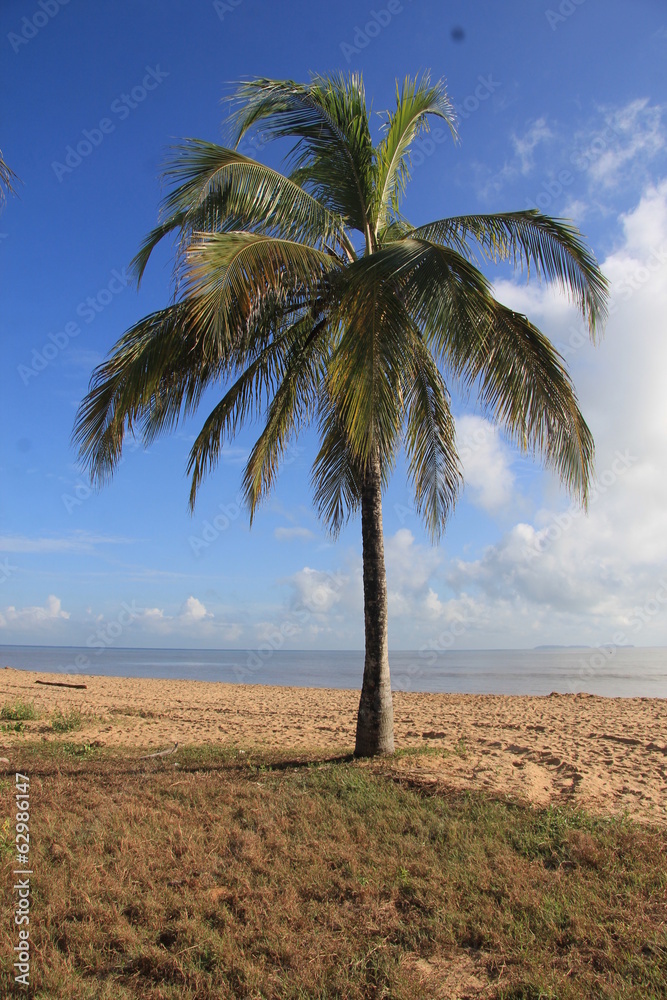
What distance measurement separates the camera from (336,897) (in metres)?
4.20

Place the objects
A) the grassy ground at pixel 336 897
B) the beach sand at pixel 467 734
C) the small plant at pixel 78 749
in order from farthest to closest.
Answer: the small plant at pixel 78 749 → the beach sand at pixel 467 734 → the grassy ground at pixel 336 897

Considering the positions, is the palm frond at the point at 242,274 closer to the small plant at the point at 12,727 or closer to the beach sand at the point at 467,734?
the beach sand at the point at 467,734

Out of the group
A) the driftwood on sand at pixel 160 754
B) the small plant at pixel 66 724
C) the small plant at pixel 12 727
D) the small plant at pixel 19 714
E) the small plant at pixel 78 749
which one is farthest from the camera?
the small plant at pixel 19 714

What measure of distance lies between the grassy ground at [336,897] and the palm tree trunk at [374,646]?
4.11 ft

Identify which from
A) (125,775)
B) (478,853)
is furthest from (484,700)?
(478,853)

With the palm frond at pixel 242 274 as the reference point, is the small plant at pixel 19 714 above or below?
below

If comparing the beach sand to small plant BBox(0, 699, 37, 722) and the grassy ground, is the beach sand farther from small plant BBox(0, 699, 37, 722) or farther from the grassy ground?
the grassy ground

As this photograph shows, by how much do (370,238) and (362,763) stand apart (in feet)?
21.6

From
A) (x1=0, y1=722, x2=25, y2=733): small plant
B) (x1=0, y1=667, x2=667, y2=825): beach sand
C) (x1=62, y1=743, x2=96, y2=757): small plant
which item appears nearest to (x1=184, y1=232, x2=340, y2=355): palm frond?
(x1=0, y1=667, x2=667, y2=825): beach sand

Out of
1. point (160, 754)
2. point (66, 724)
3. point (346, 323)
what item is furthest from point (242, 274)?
point (66, 724)

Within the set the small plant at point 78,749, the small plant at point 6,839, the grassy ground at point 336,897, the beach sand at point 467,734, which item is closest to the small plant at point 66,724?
the beach sand at point 467,734

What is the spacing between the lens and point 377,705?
25.3ft

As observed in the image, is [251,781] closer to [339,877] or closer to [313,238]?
[339,877]

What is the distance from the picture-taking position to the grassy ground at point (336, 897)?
10.9ft
